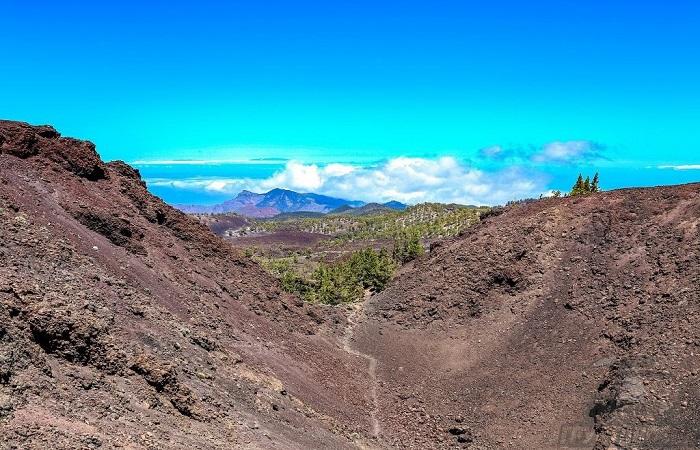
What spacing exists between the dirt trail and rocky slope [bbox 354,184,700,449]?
41 centimetres

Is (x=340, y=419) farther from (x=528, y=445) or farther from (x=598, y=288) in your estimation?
(x=598, y=288)

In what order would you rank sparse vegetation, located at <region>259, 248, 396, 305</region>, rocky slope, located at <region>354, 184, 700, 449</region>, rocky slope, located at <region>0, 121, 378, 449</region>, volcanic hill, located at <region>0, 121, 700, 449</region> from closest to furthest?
rocky slope, located at <region>0, 121, 378, 449</region> → volcanic hill, located at <region>0, 121, 700, 449</region> → rocky slope, located at <region>354, 184, 700, 449</region> → sparse vegetation, located at <region>259, 248, 396, 305</region>

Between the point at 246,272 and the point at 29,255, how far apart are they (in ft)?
71.0

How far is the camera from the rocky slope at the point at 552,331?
101 ft

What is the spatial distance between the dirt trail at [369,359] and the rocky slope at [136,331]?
597 mm

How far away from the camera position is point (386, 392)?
37688mm

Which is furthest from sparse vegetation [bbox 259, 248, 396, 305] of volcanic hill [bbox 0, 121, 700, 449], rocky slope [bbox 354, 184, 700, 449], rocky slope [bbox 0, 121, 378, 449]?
rocky slope [bbox 0, 121, 378, 449]

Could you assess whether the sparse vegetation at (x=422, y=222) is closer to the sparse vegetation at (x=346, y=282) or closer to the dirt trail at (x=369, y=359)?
the sparse vegetation at (x=346, y=282)

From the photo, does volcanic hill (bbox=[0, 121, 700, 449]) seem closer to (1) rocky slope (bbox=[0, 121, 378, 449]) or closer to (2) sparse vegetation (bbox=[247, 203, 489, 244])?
(1) rocky slope (bbox=[0, 121, 378, 449])

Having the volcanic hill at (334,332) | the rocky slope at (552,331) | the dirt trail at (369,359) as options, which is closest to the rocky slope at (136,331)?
the volcanic hill at (334,332)

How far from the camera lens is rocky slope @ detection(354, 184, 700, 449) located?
101ft

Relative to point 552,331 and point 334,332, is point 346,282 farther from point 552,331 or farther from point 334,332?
point 552,331

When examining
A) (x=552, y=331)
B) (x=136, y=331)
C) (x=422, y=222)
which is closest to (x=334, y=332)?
(x=552, y=331)

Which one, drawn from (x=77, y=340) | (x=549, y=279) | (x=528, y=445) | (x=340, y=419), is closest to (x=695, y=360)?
(x=528, y=445)
